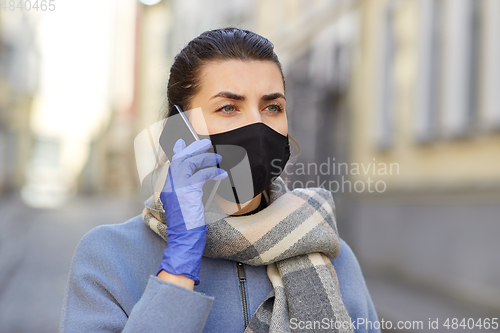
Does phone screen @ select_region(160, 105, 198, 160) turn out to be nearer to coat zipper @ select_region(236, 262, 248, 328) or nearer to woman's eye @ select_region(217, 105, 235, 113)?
woman's eye @ select_region(217, 105, 235, 113)

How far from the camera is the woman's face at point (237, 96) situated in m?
1.86

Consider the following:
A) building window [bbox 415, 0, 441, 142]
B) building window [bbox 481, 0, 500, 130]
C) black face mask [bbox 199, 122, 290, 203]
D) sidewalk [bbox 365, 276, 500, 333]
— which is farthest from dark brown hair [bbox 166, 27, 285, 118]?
building window [bbox 415, 0, 441, 142]

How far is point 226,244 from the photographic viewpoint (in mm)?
1761

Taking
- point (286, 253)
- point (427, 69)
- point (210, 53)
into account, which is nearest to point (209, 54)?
point (210, 53)

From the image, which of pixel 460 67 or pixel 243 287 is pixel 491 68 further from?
pixel 243 287

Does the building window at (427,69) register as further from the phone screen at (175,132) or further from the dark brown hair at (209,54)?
the phone screen at (175,132)

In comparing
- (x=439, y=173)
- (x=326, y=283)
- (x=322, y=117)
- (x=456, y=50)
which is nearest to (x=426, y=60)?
(x=456, y=50)

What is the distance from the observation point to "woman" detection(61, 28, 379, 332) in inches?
61.5

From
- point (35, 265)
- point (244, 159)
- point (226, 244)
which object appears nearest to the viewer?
point (226, 244)

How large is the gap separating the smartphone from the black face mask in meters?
0.05

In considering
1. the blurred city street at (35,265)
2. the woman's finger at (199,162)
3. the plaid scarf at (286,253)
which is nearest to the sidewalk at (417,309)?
the plaid scarf at (286,253)

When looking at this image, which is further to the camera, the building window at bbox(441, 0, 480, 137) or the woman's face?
the building window at bbox(441, 0, 480, 137)

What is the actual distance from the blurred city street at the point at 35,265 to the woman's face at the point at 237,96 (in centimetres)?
407

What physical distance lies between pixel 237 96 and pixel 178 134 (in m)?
0.26
